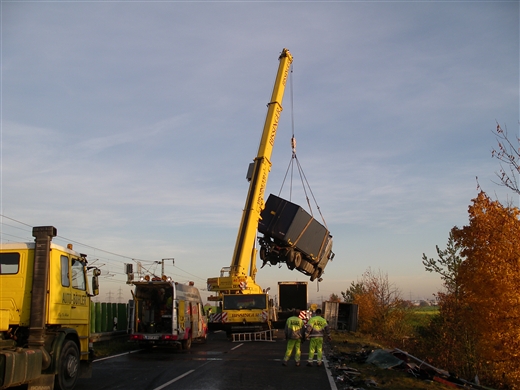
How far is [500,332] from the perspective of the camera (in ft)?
45.3

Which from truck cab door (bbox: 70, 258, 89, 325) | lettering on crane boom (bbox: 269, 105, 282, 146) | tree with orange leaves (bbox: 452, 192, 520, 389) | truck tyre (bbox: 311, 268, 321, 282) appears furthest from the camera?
lettering on crane boom (bbox: 269, 105, 282, 146)

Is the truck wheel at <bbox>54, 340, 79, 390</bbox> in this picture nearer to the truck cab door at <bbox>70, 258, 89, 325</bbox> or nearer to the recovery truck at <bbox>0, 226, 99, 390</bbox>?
the recovery truck at <bbox>0, 226, 99, 390</bbox>

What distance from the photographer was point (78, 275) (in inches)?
391

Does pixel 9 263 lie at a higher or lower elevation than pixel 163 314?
higher

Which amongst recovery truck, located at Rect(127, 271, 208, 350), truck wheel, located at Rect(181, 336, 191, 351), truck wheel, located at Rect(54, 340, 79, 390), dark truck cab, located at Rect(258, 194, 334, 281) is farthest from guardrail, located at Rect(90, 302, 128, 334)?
truck wheel, located at Rect(54, 340, 79, 390)

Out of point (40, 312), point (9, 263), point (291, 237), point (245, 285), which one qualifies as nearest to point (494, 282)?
point (291, 237)

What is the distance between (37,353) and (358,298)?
3752cm

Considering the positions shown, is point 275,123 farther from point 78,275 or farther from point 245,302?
point 78,275

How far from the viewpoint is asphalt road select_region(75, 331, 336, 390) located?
9.84 meters

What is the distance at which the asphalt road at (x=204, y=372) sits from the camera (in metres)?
9.84

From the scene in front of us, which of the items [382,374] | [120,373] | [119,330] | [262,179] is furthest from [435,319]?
[120,373]

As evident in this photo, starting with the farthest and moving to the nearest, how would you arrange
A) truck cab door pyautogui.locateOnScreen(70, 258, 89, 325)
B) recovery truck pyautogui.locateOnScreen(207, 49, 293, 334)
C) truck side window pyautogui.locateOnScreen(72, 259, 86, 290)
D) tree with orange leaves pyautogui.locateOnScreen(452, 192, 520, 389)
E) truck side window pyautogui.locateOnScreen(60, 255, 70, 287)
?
recovery truck pyautogui.locateOnScreen(207, 49, 293, 334), tree with orange leaves pyautogui.locateOnScreen(452, 192, 520, 389), truck side window pyautogui.locateOnScreen(72, 259, 86, 290), truck cab door pyautogui.locateOnScreen(70, 258, 89, 325), truck side window pyautogui.locateOnScreen(60, 255, 70, 287)

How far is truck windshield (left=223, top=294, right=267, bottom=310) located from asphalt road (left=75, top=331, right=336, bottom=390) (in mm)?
5547

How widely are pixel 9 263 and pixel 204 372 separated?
519 centimetres
